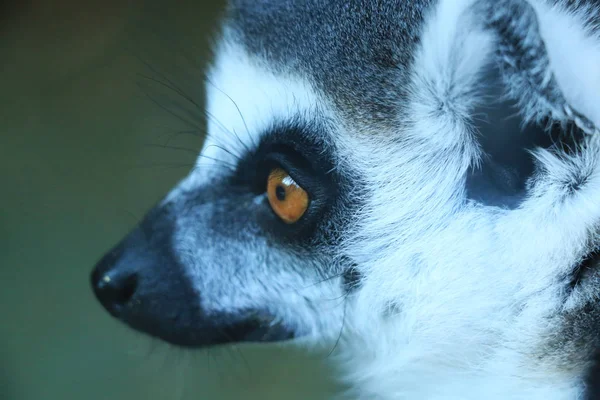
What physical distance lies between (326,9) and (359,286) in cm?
35

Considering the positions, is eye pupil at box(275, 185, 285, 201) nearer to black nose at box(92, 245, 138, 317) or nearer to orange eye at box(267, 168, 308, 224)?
orange eye at box(267, 168, 308, 224)

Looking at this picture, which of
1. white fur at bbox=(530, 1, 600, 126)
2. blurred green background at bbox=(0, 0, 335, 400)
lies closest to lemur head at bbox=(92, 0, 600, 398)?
white fur at bbox=(530, 1, 600, 126)

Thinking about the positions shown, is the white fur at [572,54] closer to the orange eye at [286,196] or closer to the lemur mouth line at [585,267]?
the lemur mouth line at [585,267]

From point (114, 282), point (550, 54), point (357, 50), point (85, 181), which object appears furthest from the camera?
point (85, 181)

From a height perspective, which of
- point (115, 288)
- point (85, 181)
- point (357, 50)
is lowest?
point (115, 288)

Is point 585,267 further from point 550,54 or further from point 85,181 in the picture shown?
point 85,181

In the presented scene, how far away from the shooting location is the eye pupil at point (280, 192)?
72 centimetres

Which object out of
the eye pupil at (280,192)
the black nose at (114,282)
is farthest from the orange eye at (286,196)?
the black nose at (114,282)

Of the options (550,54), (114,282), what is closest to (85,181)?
(114,282)

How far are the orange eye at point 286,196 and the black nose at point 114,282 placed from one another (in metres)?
0.22

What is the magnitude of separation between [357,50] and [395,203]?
0.18 m

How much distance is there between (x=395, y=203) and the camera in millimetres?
660

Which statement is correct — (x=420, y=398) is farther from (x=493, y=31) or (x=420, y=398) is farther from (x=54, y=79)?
(x=54, y=79)

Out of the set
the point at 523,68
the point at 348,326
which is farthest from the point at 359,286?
the point at 523,68
